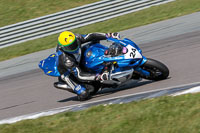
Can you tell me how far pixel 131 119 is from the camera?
5.34m

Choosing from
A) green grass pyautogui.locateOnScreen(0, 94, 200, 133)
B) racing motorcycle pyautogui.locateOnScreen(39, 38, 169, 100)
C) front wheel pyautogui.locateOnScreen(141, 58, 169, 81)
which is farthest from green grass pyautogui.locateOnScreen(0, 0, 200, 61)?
green grass pyautogui.locateOnScreen(0, 94, 200, 133)

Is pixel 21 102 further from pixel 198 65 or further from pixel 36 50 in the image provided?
pixel 36 50

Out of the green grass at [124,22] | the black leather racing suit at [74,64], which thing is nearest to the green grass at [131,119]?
the black leather racing suit at [74,64]

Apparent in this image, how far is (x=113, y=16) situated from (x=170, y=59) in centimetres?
626

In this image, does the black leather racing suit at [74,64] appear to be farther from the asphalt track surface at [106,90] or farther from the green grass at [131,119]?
the green grass at [131,119]

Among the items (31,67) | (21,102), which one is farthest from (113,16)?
(21,102)

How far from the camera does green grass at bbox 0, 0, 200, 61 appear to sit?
13898mm

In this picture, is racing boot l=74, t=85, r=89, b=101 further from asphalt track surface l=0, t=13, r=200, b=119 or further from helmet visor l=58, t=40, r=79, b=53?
helmet visor l=58, t=40, r=79, b=53

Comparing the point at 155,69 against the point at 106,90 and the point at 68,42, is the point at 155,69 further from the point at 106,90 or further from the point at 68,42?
the point at 68,42

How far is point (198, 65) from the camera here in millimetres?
8266

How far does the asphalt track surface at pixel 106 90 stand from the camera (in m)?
7.82

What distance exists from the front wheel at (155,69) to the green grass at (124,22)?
20.5 ft

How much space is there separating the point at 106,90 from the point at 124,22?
670 centimetres

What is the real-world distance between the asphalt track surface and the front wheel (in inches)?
5.5
